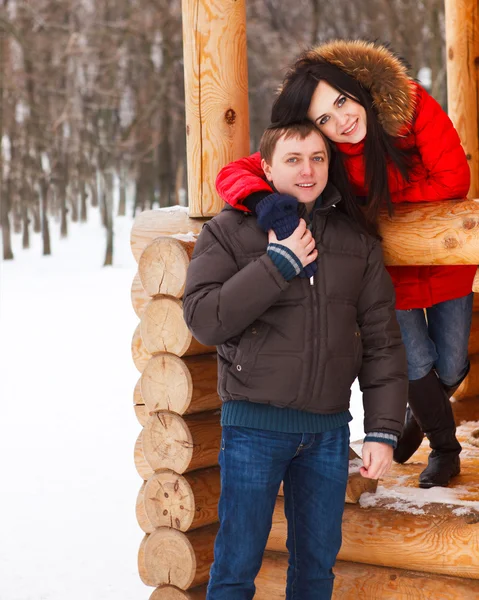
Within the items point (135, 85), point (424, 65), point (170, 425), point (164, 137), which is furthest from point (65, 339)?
point (424, 65)

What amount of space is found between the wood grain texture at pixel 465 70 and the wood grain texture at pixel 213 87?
10.5 feet

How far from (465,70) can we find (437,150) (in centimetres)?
400

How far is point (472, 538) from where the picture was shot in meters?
3.81

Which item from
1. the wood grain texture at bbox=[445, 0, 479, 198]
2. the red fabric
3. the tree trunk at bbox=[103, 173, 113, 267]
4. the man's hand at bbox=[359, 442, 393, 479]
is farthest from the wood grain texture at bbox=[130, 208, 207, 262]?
the tree trunk at bbox=[103, 173, 113, 267]

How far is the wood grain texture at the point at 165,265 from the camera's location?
404cm

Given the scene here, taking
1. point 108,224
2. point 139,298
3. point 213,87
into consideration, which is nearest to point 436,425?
point 139,298

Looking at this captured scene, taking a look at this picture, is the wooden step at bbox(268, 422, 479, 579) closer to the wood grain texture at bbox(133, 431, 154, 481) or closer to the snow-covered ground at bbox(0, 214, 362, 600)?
the wood grain texture at bbox(133, 431, 154, 481)

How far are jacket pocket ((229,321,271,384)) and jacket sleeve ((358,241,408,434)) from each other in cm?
37

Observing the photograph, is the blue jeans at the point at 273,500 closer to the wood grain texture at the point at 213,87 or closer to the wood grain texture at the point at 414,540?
the wood grain texture at the point at 414,540

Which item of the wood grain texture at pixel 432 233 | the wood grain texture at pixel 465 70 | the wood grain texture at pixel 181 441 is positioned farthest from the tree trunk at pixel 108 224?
the wood grain texture at pixel 432 233

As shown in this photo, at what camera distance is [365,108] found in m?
3.45

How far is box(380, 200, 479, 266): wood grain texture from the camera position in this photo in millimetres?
3555

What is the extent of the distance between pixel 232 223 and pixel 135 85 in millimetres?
31763

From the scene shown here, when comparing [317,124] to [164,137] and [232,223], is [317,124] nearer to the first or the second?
[232,223]
